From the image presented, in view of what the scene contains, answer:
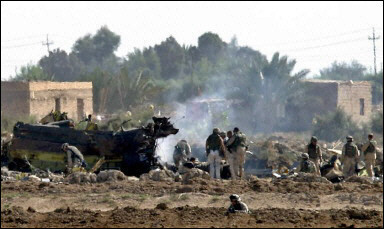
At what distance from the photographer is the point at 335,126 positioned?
55750 mm

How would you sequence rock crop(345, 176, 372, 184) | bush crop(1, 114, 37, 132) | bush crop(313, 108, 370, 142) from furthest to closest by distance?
bush crop(313, 108, 370, 142), bush crop(1, 114, 37, 132), rock crop(345, 176, 372, 184)

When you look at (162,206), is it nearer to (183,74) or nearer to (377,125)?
(377,125)

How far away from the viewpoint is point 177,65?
328 feet

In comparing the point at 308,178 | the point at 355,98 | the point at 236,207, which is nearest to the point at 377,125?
the point at 355,98

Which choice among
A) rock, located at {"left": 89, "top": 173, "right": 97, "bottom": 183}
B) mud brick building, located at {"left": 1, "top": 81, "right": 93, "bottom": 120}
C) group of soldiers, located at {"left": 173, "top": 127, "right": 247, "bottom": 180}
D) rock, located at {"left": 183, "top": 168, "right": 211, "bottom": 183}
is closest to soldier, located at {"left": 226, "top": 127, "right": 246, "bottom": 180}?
group of soldiers, located at {"left": 173, "top": 127, "right": 247, "bottom": 180}

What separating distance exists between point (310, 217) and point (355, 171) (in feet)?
28.4

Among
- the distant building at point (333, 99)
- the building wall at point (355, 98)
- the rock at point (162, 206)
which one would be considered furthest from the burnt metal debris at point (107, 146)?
the building wall at point (355, 98)

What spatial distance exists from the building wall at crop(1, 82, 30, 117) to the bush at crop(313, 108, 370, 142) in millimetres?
17922

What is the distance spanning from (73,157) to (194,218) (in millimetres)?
9851

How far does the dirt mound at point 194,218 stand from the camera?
634 inches

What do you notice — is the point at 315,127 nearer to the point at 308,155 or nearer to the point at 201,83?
the point at 201,83

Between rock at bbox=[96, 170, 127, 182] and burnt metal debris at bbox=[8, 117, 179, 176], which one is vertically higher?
burnt metal debris at bbox=[8, 117, 179, 176]

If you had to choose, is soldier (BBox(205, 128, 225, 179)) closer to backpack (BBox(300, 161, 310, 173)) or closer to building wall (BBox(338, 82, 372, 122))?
backpack (BBox(300, 161, 310, 173))

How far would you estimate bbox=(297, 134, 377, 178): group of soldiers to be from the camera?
24172 mm
